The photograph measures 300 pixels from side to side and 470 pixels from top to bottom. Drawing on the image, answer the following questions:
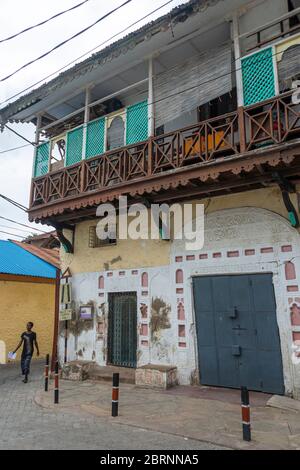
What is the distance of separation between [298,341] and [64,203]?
7.15 metres

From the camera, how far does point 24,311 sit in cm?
1489

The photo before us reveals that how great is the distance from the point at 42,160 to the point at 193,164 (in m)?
6.05

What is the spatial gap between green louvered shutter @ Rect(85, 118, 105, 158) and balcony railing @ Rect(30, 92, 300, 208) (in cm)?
33

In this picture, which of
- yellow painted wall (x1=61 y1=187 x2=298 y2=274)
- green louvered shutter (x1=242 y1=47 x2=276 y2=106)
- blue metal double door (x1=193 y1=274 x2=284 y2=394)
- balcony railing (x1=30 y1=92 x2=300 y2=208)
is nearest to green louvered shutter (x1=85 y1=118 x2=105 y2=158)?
balcony railing (x1=30 y1=92 x2=300 y2=208)

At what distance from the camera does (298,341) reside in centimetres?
729

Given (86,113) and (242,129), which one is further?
(86,113)

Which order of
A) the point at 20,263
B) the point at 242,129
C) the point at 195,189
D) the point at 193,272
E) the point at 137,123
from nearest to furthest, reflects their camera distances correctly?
the point at 242,129, the point at 195,189, the point at 193,272, the point at 137,123, the point at 20,263

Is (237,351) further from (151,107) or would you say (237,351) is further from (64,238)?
(64,238)

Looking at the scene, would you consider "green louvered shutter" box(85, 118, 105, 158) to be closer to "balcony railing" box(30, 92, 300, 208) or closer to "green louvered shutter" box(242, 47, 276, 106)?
"balcony railing" box(30, 92, 300, 208)

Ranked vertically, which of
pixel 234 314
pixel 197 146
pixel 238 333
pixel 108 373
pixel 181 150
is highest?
pixel 197 146

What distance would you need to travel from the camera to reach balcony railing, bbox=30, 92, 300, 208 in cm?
712

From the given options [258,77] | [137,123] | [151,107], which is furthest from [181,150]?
[258,77]
